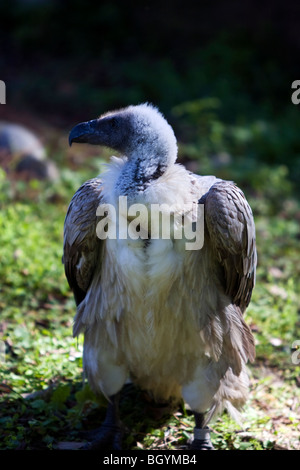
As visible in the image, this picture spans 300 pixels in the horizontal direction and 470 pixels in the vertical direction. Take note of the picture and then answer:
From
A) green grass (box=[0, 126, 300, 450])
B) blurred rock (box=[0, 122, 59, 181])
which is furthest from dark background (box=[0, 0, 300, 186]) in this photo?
green grass (box=[0, 126, 300, 450])

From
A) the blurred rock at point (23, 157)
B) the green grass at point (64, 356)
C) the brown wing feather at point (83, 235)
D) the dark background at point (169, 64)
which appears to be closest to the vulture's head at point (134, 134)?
the brown wing feather at point (83, 235)

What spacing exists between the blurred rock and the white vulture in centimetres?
311

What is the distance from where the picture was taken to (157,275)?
335 cm

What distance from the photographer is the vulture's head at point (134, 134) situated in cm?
330

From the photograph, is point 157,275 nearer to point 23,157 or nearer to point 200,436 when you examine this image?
point 200,436

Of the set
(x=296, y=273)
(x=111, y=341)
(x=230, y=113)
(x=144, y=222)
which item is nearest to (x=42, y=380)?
(x=111, y=341)

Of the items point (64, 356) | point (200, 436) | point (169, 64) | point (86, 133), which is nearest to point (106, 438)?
point (200, 436)

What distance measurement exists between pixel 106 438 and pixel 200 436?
53 cm

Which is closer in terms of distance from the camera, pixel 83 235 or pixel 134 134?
pixel 134 134

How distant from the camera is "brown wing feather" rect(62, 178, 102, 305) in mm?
3551

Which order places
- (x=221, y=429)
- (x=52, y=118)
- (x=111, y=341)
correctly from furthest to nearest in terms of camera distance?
(x=52, y=118)
(x=221, y=429)
(x=111, y=341)

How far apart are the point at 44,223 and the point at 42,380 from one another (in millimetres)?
2168

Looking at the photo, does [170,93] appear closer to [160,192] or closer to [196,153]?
[196,153]

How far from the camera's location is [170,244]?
334 cm
